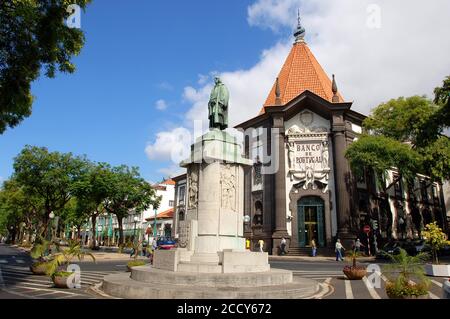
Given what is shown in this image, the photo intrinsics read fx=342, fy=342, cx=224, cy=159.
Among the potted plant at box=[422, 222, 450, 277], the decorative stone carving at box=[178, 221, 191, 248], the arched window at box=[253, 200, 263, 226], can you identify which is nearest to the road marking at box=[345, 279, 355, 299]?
the potted plant at box=[422, 222, 450, 277]

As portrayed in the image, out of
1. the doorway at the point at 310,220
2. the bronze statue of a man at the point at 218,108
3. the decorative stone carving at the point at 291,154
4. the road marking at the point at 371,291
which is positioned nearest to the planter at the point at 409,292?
the road marking at the point at 371,291

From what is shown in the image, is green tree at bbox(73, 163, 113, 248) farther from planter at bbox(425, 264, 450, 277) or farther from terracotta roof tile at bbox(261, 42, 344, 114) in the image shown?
planter at bbox(425, 264, 450, 277)

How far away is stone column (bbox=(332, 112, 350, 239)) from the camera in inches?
1182

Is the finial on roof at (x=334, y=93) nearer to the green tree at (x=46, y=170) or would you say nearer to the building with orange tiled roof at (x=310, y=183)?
the building with orange tiled roof at (x=310, y=183)

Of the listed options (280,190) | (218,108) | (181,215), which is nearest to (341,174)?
(280,190)

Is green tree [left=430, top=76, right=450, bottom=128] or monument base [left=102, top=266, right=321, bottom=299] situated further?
green tree [left=430, top=76, right=450, bottom=128]

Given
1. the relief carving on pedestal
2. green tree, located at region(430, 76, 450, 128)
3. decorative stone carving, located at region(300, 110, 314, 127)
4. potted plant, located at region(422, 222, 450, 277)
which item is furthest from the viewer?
decorative stone carving, located at region(300, 110, 314, 127)

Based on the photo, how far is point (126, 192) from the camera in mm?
37438

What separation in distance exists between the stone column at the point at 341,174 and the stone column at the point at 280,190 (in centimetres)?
474

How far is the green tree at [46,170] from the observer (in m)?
34.1

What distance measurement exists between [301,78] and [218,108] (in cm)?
2998

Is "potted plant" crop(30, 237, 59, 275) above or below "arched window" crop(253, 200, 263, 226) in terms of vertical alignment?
below

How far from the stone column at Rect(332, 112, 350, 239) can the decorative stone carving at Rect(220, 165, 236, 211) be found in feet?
71.8

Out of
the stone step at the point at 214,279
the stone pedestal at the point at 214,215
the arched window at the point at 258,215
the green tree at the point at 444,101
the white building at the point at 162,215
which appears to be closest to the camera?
the stone step at the point at 214,279
